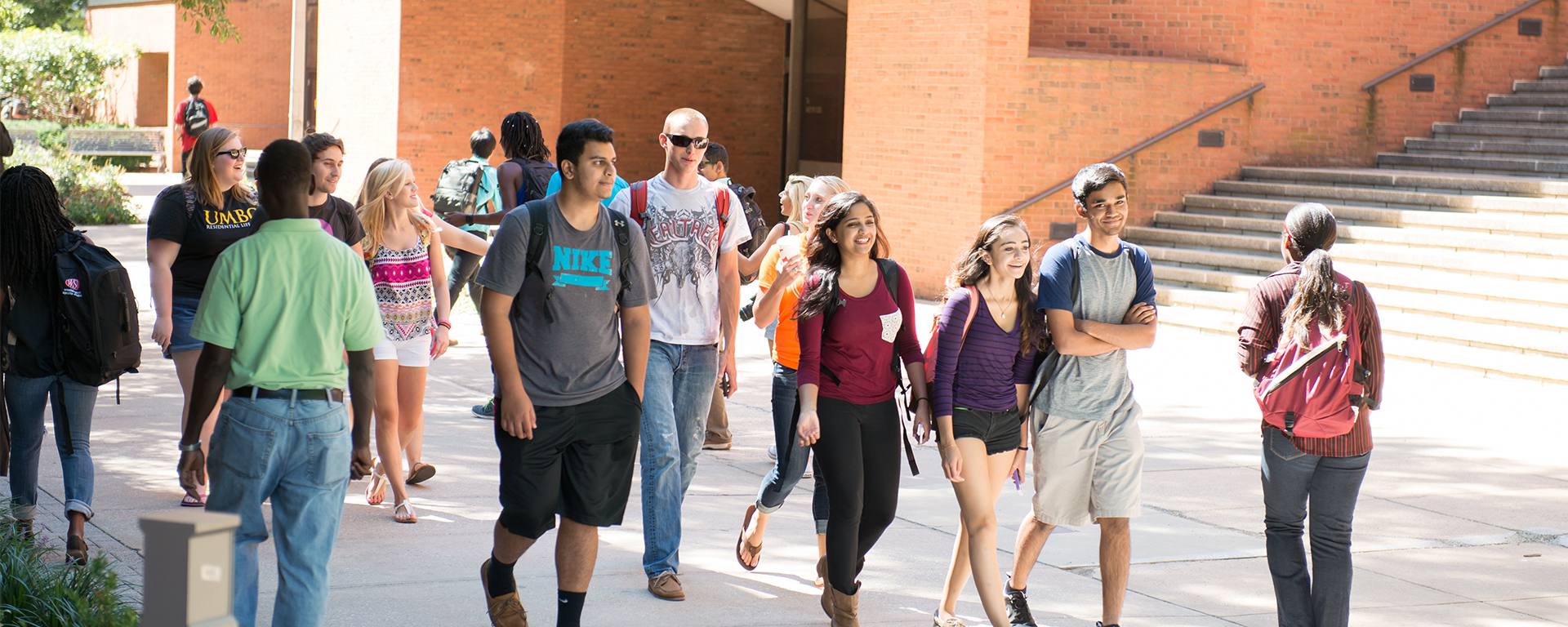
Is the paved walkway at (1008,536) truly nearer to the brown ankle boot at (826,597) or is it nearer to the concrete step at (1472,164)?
the brown ankle boot at (826,597)

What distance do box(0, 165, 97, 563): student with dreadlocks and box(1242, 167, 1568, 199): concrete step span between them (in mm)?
13997

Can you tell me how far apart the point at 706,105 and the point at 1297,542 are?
64.5 feet

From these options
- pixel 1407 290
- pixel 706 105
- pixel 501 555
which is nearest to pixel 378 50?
pixel 706 105

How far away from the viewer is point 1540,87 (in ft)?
58.7

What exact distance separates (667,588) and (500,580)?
790mm

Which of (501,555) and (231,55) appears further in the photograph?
(231,55)

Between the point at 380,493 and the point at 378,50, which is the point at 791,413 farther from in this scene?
the point at 378,50

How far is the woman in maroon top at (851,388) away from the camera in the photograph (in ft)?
15.7

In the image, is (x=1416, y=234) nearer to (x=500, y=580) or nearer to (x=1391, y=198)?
(x=1391, y=198)

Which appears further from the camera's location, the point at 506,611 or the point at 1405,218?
the point at 1405,218

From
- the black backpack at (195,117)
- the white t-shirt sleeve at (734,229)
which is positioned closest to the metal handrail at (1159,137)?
the white t-shirt sleeve at (734,229)

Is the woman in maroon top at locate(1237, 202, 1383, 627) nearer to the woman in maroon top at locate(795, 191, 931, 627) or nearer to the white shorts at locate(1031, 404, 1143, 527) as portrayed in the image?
Answer: the white shorts at locate(1031, 404, 1143, 527)

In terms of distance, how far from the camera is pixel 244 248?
3881 millimetres

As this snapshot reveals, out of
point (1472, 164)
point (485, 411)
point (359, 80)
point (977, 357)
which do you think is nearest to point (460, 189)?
point (485, 411)
